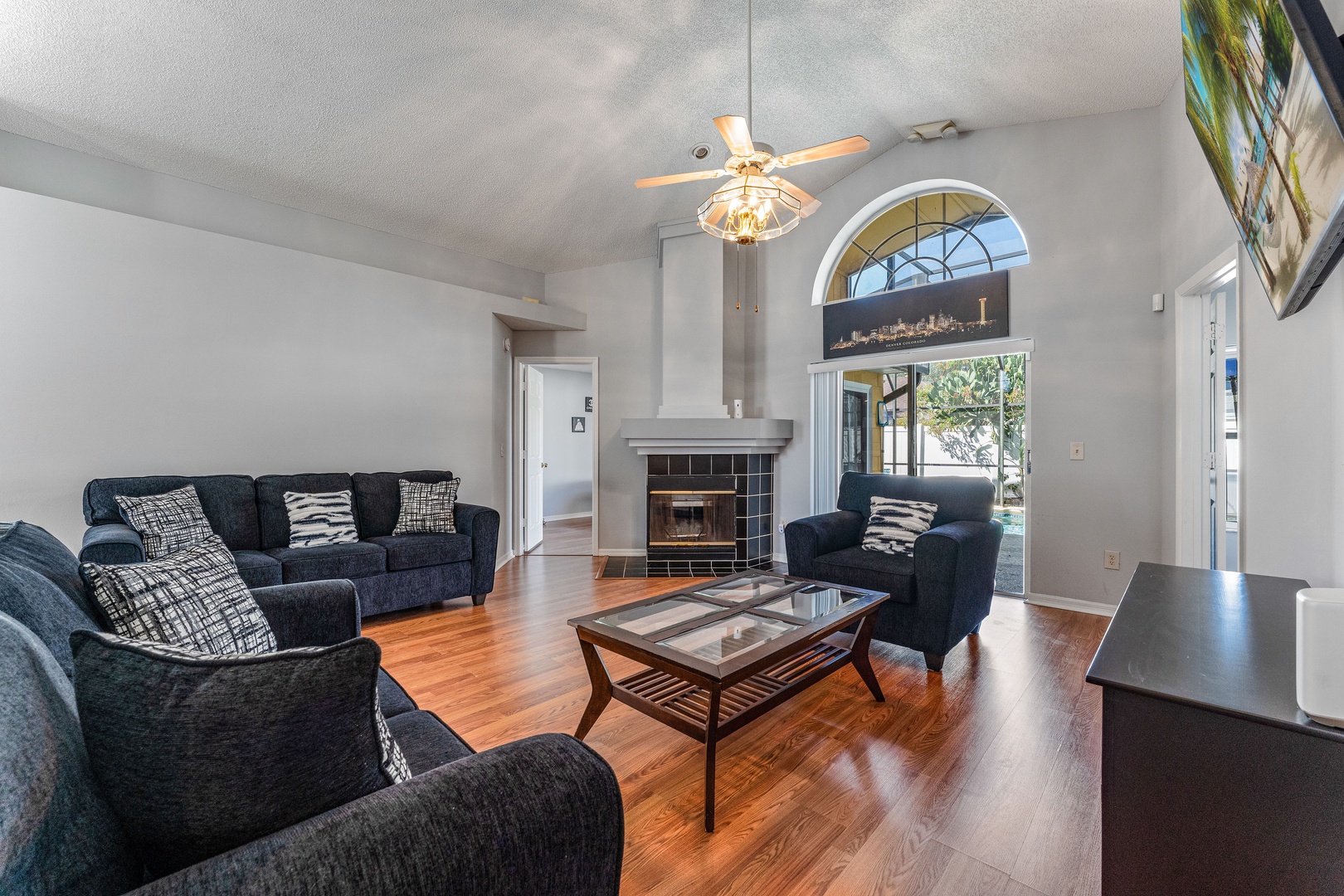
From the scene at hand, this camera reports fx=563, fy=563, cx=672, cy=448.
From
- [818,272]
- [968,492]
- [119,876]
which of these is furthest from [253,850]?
[818,272]

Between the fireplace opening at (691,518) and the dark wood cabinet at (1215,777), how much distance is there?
389cm

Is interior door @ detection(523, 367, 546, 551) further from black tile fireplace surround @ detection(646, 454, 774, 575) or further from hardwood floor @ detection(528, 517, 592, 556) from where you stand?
black tile fireplace surround @ detection(646, 454, 774, 575)

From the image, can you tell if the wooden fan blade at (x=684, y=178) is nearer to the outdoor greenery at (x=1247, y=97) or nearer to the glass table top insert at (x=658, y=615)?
the outdoor greenery at (x=1247, y=97)

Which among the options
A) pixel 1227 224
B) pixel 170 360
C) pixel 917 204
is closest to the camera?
pixel 1227 224

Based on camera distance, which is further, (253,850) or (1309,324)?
(1309,324)

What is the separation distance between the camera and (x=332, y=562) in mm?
3176

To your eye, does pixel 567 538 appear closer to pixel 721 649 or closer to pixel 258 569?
pixel 258 569

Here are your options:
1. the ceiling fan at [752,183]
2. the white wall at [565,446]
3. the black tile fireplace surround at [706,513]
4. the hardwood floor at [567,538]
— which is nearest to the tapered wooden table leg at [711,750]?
the ceiling fan at [752,183]

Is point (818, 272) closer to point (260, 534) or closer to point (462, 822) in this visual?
point (260, 534)

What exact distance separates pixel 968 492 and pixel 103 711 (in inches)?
131

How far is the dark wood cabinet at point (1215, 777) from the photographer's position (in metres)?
0.77

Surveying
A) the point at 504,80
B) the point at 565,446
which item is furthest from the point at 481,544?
the point at 565,446

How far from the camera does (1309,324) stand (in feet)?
5.37

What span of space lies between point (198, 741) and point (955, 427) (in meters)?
4.66
